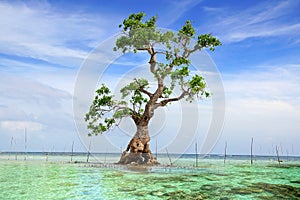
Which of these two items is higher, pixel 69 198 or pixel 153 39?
pixel 153 39

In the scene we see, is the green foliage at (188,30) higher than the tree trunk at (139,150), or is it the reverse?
the green foliage at (188,30)

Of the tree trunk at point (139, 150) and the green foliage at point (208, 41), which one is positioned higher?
the green foliage at point (208, 41)

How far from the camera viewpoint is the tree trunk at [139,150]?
960 inches

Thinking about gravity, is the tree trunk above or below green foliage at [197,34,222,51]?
below

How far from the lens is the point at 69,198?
1092 centimetres

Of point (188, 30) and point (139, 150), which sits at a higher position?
point (188, 30)

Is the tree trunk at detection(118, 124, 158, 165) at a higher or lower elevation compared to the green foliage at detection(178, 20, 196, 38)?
lower

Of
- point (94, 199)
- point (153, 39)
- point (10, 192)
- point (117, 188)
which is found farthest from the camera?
point (153, 39)

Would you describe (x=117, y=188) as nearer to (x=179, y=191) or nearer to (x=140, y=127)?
(x=179, y=191)

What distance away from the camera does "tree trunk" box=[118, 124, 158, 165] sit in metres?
24.4

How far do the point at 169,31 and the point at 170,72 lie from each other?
128 inches

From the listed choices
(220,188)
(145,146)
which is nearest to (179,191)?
(220,188)

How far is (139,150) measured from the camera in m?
24.3

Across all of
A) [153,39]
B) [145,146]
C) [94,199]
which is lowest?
[94,199]
